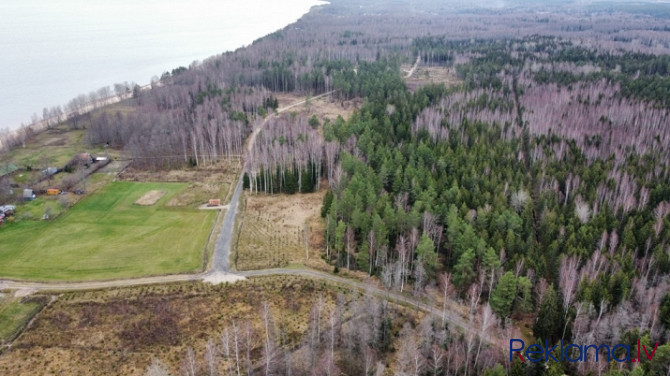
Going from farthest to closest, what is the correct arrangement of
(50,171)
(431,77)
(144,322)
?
(431,77) → (50,171) → (144,322)

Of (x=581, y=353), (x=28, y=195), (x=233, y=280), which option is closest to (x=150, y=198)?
(x=28, y=195)

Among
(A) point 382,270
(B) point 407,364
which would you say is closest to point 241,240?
(A) point 382,270

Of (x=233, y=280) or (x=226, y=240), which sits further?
(x=226, y=240)

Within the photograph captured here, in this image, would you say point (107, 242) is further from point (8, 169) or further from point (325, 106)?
point (325, 106)

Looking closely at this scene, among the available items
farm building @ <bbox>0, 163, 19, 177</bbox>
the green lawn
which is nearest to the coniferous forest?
farm building @ <bbox>0, 163, 19, 177</bbox>

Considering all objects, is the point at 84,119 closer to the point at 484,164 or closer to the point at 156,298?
the point at 156,298
